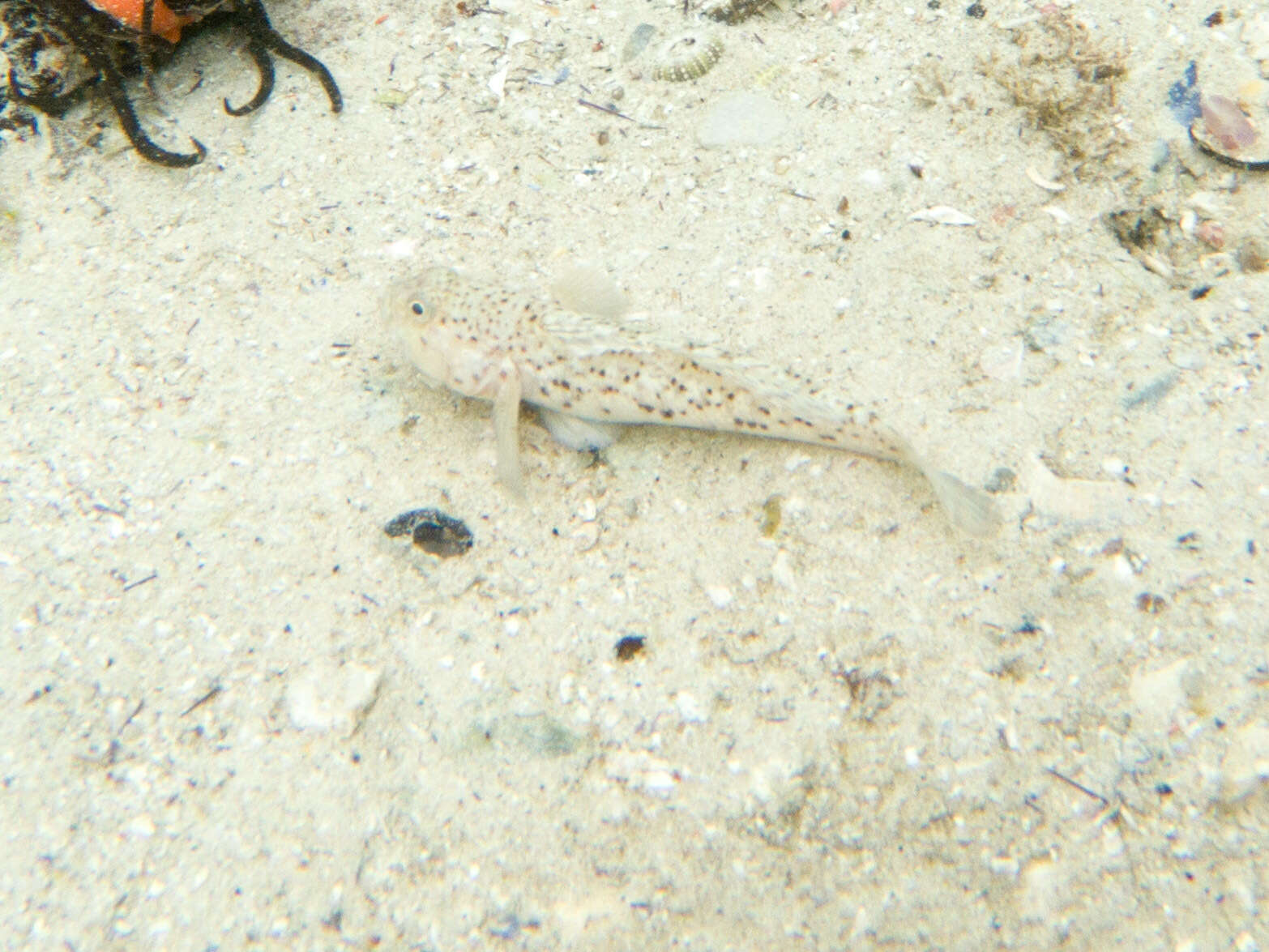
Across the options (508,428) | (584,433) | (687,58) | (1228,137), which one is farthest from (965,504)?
(687,58)

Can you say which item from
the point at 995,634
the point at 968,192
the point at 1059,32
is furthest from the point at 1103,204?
the point at 995,634

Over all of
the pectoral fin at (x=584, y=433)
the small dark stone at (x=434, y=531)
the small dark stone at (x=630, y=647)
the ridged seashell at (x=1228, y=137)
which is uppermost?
the ridged seashell at (x=1228, y=137)

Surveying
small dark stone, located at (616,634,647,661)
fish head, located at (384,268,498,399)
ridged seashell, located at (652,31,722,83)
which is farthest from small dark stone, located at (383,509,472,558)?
ridged seashell, located at (652,31,722,83)

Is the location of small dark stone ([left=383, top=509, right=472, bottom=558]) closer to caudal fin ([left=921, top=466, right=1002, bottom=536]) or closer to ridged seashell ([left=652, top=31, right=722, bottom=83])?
caudal fin ([left=921, top=466, right=1002, bottom=536])

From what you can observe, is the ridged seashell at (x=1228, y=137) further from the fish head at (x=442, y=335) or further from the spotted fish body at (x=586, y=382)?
the fish head at (x=442, y=335)

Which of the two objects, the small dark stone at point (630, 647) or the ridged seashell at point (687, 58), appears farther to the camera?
the ridged seashell at point (687, 58)

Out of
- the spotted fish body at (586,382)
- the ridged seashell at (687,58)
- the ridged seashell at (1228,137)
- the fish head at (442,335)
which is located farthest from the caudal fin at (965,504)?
the ridged seashell at (687,58)
